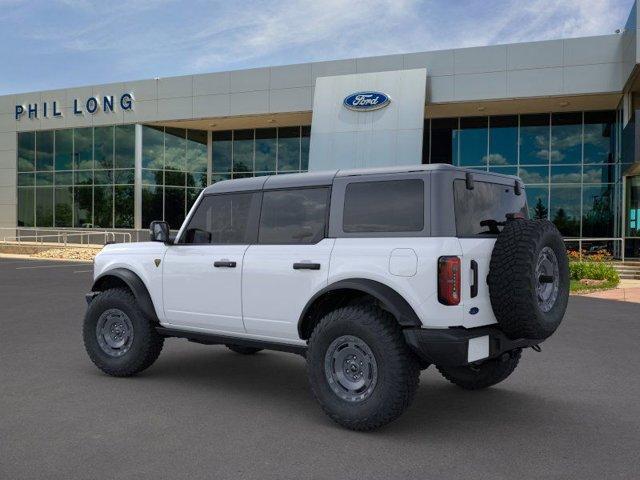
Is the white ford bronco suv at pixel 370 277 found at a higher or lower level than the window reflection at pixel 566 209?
lower

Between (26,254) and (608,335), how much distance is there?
2857 cm

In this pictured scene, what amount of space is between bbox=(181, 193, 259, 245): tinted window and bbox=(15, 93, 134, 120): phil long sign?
29312 mm

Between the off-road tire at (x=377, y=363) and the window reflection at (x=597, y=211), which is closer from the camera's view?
the off-road tire at (x=377, y=363)

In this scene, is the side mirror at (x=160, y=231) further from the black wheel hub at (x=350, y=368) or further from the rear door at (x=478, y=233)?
the rear door at (x=478, y=233)

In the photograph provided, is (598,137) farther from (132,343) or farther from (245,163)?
(132,343)

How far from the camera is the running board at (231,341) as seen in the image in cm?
554

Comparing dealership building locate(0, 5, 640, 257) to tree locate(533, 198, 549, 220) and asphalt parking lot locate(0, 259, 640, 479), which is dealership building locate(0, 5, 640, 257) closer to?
tree locate(533, 198, 549, 220)

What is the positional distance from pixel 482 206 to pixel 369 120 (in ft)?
71.1

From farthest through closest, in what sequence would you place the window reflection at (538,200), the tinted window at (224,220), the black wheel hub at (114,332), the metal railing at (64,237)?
1. the metal railing at (64,237)
2. the window reflection at (538,200)
3. the black wheel hub at (114,332)
4. the tinted window at (224,220)

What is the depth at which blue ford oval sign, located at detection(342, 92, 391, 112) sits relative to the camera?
86.4ft

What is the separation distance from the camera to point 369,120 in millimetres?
26500

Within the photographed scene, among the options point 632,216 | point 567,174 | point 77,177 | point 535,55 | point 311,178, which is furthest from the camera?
point 77,177

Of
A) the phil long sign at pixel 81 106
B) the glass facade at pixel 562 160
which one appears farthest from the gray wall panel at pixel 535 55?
the phil long sign at pixel 81 106

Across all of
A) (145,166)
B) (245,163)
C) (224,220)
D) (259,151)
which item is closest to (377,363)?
(224,220)
